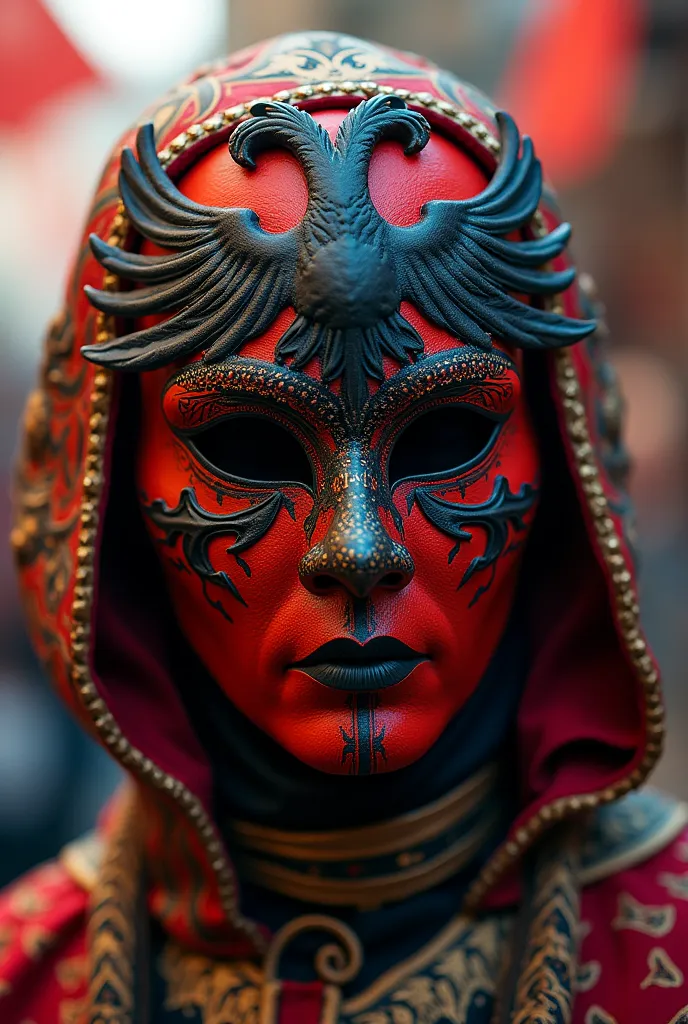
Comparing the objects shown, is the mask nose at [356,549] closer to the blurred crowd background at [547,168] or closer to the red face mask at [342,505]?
the red face mask at [342,505]

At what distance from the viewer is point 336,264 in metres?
1.14

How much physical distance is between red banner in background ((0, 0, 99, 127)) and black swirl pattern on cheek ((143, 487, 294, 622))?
298 cm

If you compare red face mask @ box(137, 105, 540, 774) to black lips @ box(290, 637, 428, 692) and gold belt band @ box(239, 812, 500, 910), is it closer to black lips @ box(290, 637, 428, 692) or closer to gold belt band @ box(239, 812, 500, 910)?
black lips @ box(290, 637, 428, 692)

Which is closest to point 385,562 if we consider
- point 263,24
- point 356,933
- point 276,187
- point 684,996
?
point 276,187

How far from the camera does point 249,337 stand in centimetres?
119

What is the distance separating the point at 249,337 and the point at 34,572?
50cm

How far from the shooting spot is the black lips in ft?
3.95

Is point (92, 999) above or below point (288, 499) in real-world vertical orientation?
below

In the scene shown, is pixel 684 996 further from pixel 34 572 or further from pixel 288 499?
pixel 34 572

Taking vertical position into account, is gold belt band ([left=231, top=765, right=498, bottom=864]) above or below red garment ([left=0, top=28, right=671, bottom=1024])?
below

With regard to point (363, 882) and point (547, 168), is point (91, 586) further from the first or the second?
point (547, 168)

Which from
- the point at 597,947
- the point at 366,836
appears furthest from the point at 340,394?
the point at 597,947

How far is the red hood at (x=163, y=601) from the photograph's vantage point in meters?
1.33

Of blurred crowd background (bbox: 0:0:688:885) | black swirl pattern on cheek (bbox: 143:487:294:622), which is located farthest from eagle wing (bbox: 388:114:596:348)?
blurred crowd background (bbox: 0:0:688:885)
